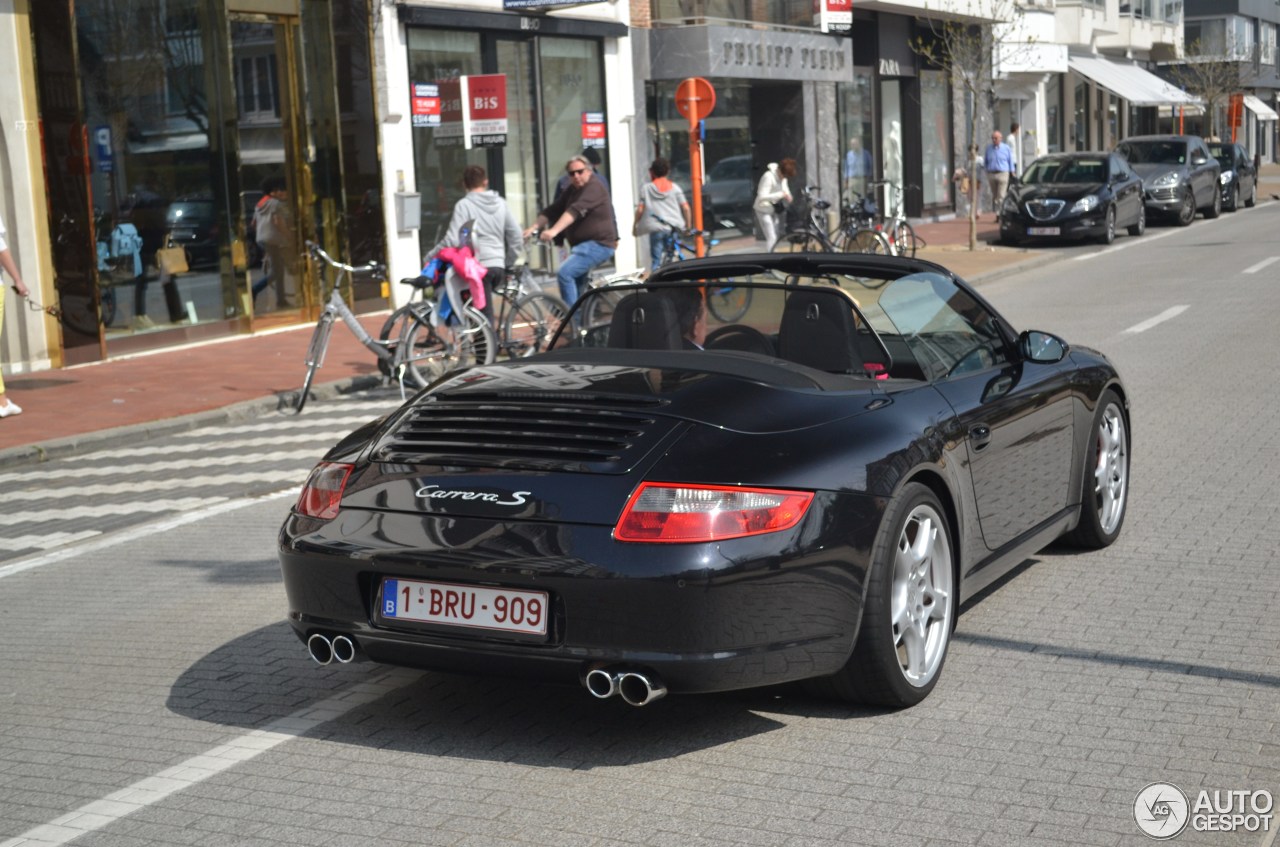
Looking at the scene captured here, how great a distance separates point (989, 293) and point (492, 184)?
6904mm

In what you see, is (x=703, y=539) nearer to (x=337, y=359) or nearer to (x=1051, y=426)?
(x=1051, y=426)


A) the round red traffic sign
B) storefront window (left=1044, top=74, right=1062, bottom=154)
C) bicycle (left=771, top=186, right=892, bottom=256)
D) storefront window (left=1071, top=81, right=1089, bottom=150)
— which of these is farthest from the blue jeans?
storefront window (left=1071, top=81, right=1089, bottom=150)

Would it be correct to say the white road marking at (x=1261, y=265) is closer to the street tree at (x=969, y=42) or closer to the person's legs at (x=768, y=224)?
the person's legs at (x=768, y=224)

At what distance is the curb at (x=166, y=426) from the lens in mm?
11602

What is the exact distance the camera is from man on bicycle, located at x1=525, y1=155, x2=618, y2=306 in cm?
1619

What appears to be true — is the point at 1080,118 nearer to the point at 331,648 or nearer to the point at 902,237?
the point at 902,237

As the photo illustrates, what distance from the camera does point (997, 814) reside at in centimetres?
407

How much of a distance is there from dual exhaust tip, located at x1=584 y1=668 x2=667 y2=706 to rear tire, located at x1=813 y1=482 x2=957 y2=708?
0.67 metres

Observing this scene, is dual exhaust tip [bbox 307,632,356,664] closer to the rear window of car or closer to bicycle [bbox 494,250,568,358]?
bicycle [bbox 494,250,568,358]

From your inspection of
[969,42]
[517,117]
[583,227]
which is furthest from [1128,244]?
[583,227]

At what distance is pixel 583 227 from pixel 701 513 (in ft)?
39.7

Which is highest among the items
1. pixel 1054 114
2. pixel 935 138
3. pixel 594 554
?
pixel 1054 114

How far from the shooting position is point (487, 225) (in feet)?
50.2

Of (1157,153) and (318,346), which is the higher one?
(1157,153)
